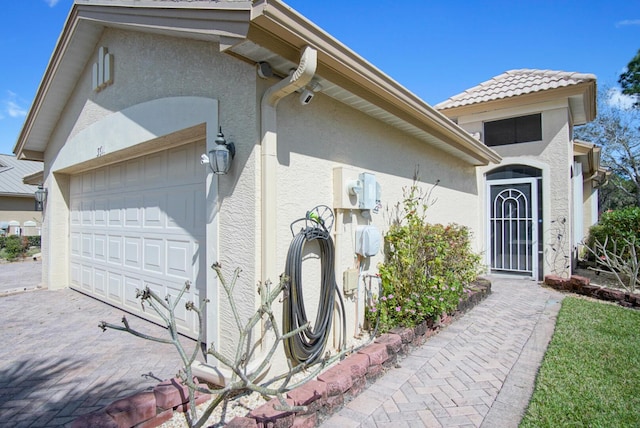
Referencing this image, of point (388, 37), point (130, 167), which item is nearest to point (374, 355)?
point (130, 167)

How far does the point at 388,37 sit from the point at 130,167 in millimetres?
7902

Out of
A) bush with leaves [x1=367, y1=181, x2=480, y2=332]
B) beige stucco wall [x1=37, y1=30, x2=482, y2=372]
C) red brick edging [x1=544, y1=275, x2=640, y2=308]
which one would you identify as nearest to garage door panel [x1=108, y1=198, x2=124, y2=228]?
beige stucco wall [x1=37, y1=30, x2=482, y2=372]

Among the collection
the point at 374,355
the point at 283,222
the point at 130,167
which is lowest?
the point at 374,355

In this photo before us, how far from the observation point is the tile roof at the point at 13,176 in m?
23.2

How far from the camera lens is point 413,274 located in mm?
5938

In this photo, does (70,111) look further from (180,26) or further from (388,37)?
(388,37)

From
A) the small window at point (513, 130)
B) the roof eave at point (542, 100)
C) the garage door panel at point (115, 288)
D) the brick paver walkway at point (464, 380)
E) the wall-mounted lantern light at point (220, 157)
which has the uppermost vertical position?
the roof eave at point (542, 100)

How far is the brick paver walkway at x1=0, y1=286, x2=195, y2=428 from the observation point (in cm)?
358

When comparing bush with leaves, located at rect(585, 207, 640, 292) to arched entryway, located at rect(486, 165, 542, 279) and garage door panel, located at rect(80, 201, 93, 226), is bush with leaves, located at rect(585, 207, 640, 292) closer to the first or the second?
arched entryway, located at rect(486, 165, 542, 279)

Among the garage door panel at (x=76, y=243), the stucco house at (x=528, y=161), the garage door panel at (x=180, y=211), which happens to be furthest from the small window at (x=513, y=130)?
the garage door panel at (x=76, y=243)

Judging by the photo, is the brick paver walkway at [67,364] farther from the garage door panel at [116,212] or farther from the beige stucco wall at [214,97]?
the garage door panel at [116,212]

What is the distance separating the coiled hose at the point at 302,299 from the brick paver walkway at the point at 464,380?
86 cm

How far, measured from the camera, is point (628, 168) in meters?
24.8

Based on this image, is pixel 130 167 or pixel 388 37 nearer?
pixel 130 167
